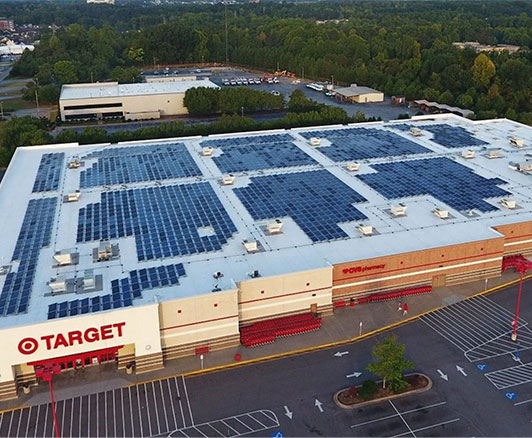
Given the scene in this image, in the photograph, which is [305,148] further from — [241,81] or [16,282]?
[241,81]

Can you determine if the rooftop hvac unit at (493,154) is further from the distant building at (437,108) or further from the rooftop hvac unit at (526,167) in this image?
the distant building at (437,108)

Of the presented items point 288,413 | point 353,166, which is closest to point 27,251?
point 288,413

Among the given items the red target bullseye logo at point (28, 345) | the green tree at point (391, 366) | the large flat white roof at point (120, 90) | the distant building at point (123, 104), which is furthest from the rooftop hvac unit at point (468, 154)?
the large flat white roof at point (120, 90)

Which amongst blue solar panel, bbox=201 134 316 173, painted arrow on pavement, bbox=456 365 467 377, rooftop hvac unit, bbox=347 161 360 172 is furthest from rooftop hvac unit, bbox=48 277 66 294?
rooftop hvac unit, bbox=347 161 360 172

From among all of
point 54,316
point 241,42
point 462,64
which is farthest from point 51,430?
point 241,42

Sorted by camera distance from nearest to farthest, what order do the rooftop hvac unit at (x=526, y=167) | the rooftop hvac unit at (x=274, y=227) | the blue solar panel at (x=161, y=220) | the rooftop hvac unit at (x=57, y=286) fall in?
the rooftop hvac unit at (x=57, y=286)
the blue solar panel at (x=161, y=220)
the rooftop hvac unit at (x=274, y=227)
the rooftop hvac unit at (x=526, y=167)

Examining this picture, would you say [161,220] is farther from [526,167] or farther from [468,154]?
[526,167]
